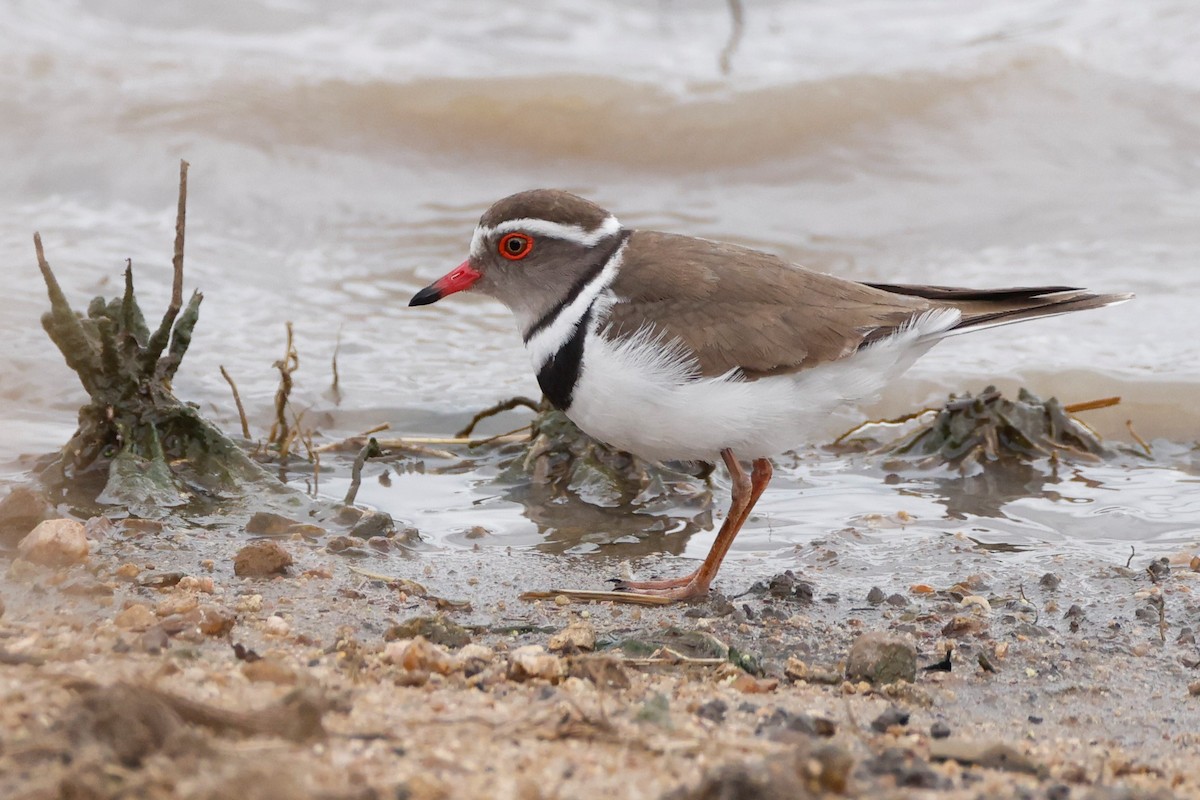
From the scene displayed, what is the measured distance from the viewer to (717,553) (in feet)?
16.6

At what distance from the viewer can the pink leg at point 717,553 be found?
4.96 m

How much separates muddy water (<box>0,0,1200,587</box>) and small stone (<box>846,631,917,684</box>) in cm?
130

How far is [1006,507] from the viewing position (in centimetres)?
607

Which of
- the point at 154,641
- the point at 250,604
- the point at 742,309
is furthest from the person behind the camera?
the point at 742,309

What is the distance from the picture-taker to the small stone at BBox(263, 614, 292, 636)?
4117 mm

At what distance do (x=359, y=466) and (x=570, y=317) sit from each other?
57.8 inches

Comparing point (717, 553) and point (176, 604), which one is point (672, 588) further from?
point (176, 604)

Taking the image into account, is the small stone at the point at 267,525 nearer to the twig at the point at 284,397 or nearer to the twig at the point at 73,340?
the twig at the point at 284,397

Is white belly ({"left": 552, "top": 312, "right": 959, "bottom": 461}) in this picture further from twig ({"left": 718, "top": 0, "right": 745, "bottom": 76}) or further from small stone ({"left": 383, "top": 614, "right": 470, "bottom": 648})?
twig ({"left": 718, "top": 0, "right": 745, "bottom": 76})

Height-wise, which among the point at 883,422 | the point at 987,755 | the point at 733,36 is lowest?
the point at 987,755

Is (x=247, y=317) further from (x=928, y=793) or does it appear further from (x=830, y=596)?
(x=928, y=793)

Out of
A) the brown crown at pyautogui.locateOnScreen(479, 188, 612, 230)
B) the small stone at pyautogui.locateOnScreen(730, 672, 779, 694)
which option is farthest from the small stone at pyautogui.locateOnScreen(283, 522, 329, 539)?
the small stone at pyautogui.locateOnScreen(730, 672, 779, 694)

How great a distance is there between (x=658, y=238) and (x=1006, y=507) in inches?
86.3

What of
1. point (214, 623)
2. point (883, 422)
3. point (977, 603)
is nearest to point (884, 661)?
point (977, 603)
